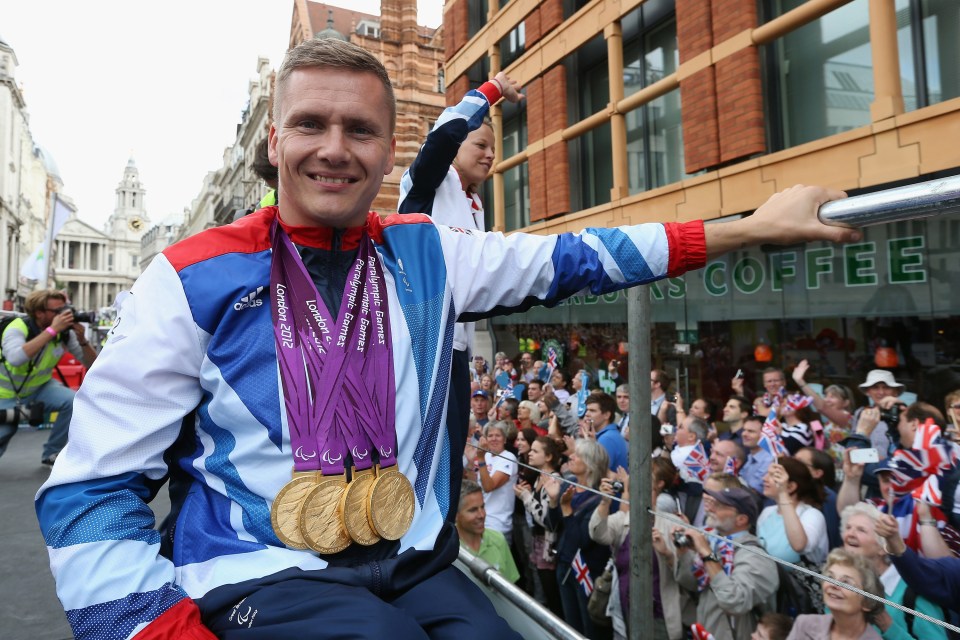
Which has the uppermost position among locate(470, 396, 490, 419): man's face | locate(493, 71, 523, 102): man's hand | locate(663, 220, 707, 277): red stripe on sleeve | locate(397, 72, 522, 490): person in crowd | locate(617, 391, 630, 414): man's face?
locate(493, 71, 523, 102): man's hand

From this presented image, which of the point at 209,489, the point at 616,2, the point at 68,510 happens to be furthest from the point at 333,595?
the point at 616,2

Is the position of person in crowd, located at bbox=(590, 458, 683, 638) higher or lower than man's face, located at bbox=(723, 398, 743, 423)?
lower

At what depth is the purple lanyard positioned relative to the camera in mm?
1192

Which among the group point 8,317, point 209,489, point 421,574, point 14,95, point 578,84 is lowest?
point 421,574

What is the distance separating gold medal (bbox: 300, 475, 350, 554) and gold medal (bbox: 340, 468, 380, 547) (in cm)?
1

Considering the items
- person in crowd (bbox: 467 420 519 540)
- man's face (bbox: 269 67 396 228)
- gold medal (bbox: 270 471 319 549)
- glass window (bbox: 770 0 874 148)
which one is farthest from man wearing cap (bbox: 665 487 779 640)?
glass window (bbox: 770 0 874 148)

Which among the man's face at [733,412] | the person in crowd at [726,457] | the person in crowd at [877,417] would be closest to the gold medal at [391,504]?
the person in crowd at [726,457]

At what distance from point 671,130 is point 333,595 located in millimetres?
9741

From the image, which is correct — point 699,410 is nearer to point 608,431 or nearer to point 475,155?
point 608,431

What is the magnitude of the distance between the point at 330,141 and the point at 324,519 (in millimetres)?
749

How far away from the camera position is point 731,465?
12.7 ft

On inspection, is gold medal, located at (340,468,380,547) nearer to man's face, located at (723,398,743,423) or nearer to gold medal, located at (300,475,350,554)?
gold medal, located at (300,475,350,554)

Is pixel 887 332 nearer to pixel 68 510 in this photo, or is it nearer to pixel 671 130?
pixel 671 130

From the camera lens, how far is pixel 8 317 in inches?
242
